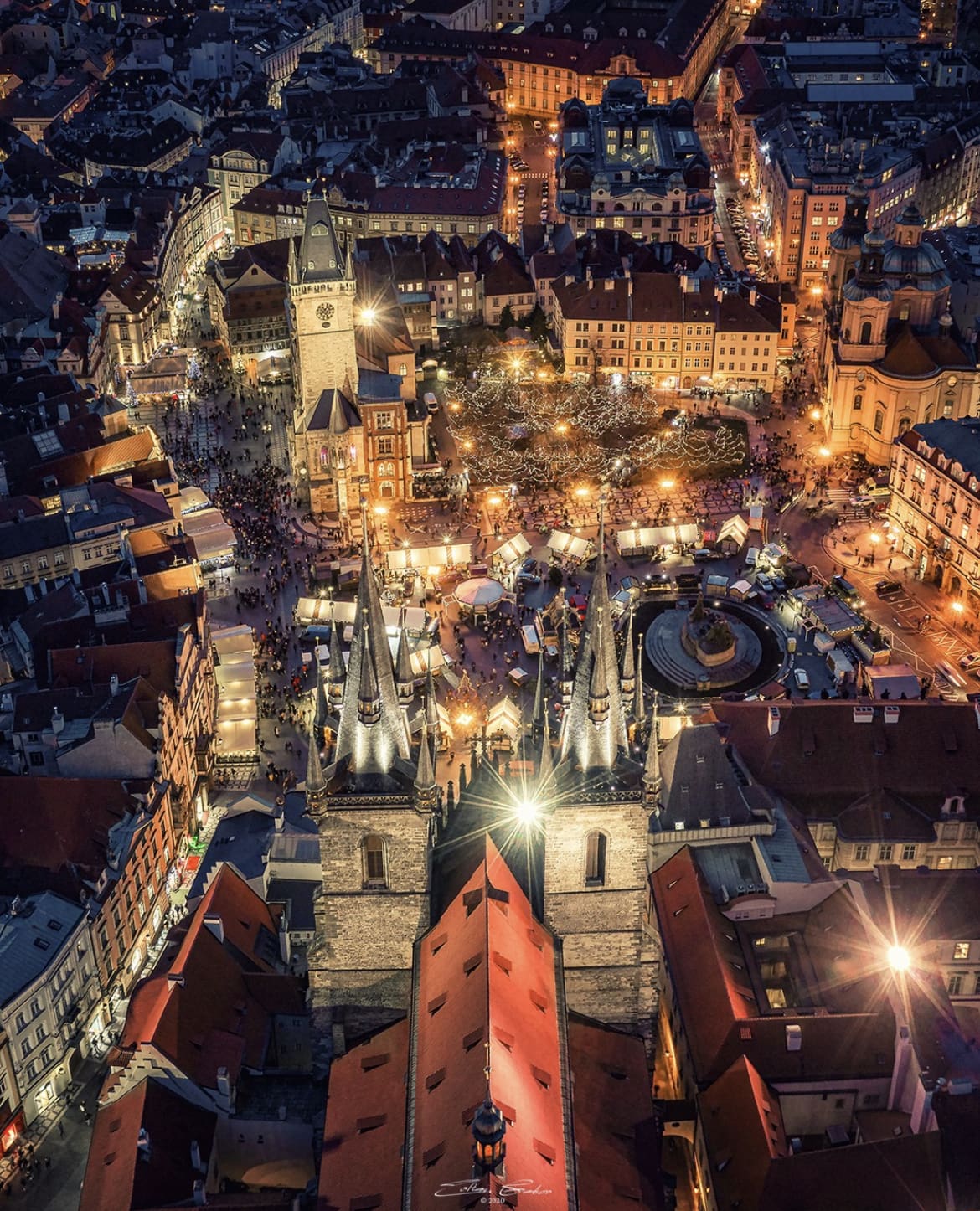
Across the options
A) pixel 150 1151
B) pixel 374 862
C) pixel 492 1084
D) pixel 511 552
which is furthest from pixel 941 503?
pixel 150 1151

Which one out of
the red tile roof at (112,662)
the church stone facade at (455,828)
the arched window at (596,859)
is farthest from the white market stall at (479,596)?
the arched window at (596,859)

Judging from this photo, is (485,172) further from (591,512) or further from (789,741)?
(789,741)

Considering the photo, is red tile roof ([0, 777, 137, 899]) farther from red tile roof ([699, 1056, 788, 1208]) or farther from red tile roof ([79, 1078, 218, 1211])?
red tile roof ([699, 1056, 788, 1208])

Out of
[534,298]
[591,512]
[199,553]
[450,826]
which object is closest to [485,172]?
[534,298]

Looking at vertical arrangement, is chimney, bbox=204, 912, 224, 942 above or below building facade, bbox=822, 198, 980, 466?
below

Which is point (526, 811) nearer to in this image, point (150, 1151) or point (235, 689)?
point (150, 1151)

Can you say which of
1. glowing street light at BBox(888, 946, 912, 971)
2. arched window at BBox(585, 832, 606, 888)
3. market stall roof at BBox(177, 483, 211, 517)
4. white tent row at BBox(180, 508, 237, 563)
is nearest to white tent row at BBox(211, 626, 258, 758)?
white tent row at BBox(180, 508, 237, 563)

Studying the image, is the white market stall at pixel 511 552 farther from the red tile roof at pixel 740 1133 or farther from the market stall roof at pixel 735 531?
the red tile roof at pixel 740 1133
